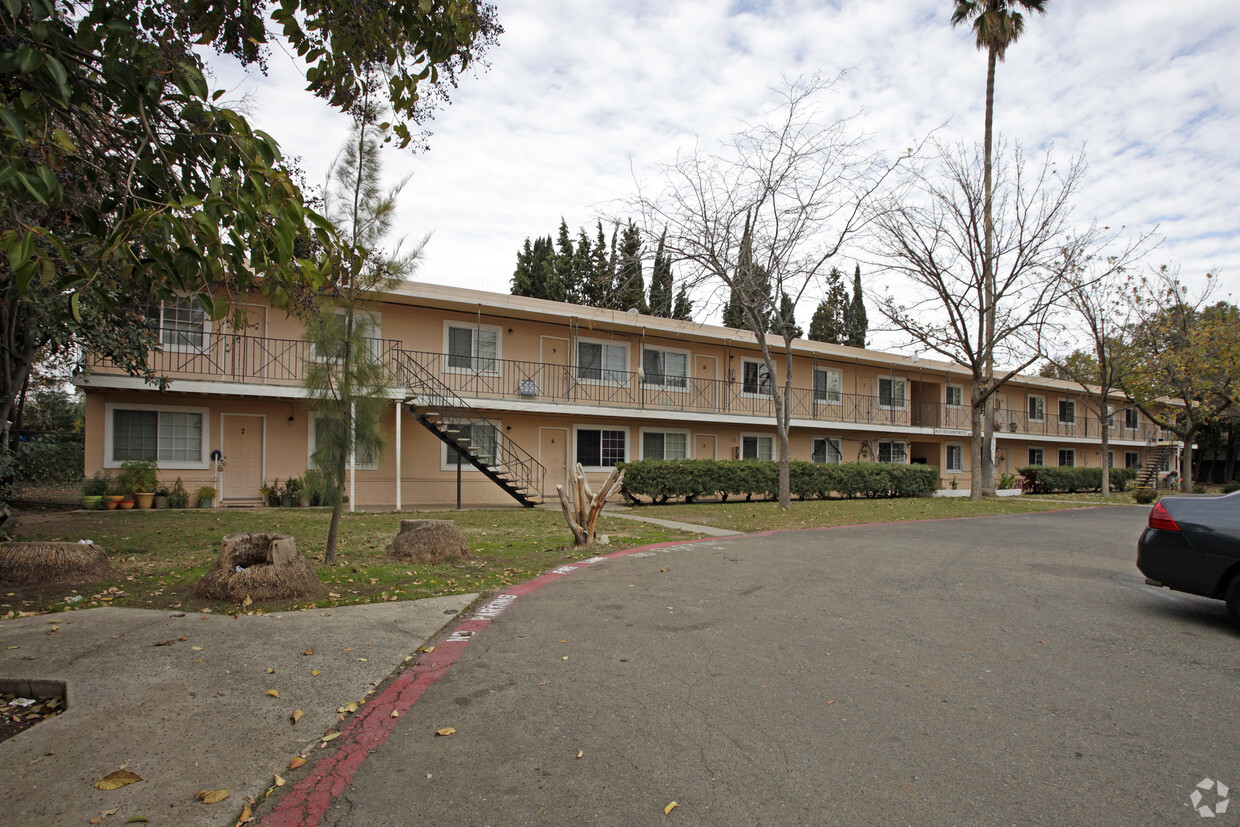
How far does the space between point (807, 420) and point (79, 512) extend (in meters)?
21.0

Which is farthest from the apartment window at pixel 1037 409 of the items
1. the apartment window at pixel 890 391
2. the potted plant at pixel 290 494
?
the potted plant at pixel 290 494

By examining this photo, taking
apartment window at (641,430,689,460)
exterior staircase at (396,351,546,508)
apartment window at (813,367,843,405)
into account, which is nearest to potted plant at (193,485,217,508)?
exterior staircase at (396,351,546,508)

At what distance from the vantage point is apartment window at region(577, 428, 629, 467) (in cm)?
2200

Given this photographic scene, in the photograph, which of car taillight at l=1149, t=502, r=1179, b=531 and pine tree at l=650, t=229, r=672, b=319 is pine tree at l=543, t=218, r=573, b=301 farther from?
car taillight at l=1149, t=502, r=1179, b=531

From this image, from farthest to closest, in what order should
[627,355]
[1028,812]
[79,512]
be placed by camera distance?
[627,355] < [79,512] < [1028,812]

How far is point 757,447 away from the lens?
85.6ft

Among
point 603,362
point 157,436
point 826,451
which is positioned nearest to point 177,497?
point 157,436

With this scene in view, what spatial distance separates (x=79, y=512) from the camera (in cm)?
1434

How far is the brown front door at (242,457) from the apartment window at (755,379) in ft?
51.2

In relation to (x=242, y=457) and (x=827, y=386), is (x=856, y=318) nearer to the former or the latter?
(x=827, y=386)

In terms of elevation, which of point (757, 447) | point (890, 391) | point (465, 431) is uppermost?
point (890, 391)

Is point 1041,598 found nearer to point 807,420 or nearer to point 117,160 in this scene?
point 117,160

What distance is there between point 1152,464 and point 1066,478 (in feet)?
44.4

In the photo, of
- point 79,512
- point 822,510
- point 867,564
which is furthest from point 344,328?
point 822,510
